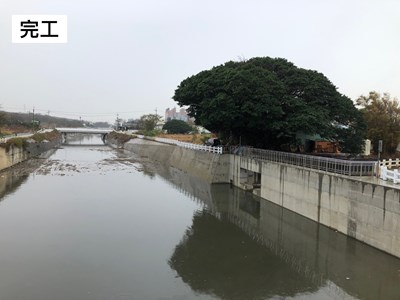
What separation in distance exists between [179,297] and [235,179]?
994 inches

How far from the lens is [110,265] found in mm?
16078

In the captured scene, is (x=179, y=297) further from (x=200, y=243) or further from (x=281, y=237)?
(x=281, y=237)

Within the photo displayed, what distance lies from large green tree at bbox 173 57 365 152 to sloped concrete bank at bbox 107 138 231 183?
12.6ft

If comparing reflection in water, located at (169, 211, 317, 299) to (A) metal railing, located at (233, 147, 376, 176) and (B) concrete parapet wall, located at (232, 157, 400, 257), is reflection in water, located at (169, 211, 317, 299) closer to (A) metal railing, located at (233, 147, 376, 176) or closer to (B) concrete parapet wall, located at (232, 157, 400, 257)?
(B) concrete parapet wall, located at (232, 157, 400, 257)

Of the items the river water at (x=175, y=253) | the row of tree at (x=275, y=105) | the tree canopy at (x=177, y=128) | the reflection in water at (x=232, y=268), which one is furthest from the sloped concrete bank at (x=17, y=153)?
the tree canopy at (x=177, y=128)

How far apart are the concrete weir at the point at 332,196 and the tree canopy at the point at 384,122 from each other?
661 inches

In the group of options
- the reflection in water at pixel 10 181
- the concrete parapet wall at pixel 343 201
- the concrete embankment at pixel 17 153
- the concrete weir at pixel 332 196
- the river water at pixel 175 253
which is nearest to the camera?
the river water at pixel 175 253

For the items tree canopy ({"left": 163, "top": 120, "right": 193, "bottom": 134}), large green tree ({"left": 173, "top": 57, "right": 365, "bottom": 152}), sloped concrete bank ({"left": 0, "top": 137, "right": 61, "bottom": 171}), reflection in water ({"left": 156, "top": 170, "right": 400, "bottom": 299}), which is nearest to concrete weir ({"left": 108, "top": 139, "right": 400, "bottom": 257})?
reflection in water ({"left": 156, "top": 170, "right": 400, "bottom": 299})

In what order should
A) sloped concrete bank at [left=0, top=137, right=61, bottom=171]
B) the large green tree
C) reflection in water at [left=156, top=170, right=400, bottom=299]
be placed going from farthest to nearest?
sloped concrete bank at [left=0, top=137, right=61, bottom=171] → the large green tree → reflection in water at [left=156, top=170, right=400, bottom=299]

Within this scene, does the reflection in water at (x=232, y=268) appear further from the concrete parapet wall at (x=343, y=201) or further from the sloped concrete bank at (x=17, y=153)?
the sloped concrete bank at (x=17, y=153)

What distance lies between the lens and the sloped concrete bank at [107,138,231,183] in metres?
39.4

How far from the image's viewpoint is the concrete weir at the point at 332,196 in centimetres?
1697

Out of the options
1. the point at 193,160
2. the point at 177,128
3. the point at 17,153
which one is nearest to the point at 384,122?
the point at 193,160

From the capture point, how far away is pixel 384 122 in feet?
142
